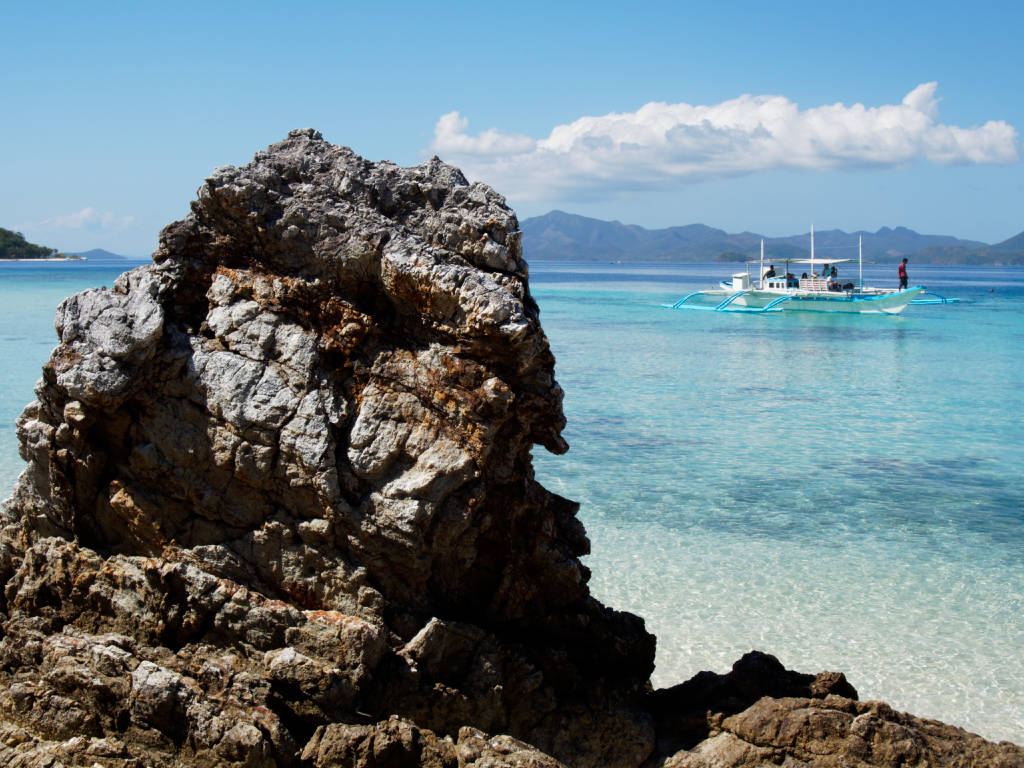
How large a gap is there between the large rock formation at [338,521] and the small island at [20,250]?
164 meters

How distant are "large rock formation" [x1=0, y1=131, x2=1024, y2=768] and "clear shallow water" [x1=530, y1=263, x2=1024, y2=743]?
241 centimetres

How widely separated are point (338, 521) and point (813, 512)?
866cm

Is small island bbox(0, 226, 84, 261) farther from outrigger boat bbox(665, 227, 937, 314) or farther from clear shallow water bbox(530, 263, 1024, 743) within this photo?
clear shallow water bbox(530, 263, 1024, 743)

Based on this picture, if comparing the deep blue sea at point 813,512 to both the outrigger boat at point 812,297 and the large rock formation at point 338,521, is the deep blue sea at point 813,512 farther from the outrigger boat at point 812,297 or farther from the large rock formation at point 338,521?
the outrigger boat at point 812,297

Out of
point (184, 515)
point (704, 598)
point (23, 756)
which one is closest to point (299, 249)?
point (184, 515)

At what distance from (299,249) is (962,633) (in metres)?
7.04

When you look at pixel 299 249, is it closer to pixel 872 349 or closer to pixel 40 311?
pixel 872 349

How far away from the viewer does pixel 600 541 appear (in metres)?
11.0

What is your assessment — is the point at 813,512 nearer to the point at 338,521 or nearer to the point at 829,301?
the point at 338,521

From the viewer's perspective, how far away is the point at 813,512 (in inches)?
484

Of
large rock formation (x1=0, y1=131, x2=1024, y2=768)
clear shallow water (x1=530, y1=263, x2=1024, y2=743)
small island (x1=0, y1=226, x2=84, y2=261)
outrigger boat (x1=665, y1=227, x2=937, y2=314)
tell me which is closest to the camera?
large rock formation (x1=0, y1=131, x2=1024, y2=768)

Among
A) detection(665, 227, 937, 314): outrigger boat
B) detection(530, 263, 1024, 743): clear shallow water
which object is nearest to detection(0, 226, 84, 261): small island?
detection(665, 227, 937, 314): outrigger boat

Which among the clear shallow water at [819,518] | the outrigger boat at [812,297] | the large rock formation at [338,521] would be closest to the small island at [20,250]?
the outrigger boat at [812,297]

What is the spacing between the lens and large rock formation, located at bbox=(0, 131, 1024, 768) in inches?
199
